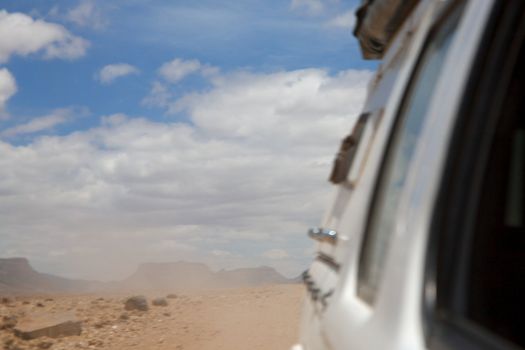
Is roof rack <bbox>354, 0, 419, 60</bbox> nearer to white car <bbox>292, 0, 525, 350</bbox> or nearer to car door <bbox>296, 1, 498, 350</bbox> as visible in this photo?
car door <bbox>296, 1, 498, 350</bbox>

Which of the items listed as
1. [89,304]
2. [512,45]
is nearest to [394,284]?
[512,45]

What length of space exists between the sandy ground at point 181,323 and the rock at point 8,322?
0.10 meters

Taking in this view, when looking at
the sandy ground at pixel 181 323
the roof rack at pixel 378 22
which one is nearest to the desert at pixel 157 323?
the sandy ground at pixel 181 323

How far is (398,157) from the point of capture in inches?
93.0

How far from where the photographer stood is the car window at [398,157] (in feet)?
6.98

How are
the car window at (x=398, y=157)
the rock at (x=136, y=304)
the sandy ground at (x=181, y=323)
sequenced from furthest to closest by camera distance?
the rock at (x=136, y=304) → the sandy ground at (x=181, y=323) → the car window at (x=398, y=157)

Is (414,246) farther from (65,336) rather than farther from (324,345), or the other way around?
(65,336)

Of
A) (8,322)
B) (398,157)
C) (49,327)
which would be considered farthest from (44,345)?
(398,157)

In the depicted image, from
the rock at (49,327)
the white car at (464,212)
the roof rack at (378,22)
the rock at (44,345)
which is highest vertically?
the roof rack at (378,22)

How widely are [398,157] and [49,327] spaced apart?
44.8 ft

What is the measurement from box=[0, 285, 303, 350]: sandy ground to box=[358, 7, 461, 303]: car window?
12095mm

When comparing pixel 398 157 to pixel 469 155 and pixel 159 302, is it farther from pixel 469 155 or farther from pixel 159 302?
pixel 159 302

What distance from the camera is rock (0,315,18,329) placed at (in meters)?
15.9

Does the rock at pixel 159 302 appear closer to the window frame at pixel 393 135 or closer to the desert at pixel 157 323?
the desert at pixel 157 323
